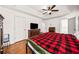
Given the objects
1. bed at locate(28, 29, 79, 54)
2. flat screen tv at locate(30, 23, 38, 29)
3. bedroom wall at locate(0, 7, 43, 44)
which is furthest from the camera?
flat screen tv at locate(30, 23, 38, 29)

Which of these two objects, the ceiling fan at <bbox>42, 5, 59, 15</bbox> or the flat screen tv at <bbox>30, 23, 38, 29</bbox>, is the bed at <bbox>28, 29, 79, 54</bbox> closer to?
the flat screen tv at <bbox>30, 23, 38, 29</bbox>

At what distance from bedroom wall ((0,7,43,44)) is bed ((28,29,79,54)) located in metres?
0.15

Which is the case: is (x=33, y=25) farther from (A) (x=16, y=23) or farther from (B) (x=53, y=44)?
(B) (x=53, y=44)

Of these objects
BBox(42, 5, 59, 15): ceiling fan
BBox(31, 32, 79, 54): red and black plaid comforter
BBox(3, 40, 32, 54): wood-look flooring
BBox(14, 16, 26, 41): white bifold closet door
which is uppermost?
BBox(42, 5, 59, 15): ceiling fan

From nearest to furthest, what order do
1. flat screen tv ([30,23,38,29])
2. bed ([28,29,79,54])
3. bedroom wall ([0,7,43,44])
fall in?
bed ([28,29,79,54]) → bedroom wall ([0,7,43,44]) → flat screen tv ([30,23,38,29])

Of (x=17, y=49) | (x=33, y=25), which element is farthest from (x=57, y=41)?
(x=17, y=49)

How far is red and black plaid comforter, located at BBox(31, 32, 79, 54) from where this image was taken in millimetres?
1045

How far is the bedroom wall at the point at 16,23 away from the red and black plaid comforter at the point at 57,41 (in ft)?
0.56

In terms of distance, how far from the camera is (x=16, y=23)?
1.19 metres

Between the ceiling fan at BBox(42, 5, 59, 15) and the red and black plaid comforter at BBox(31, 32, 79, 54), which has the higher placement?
the ceiling fan at BBox(42, 5, 59, 15)

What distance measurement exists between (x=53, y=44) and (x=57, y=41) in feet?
0.42

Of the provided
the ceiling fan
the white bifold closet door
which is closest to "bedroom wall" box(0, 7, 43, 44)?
the white bifold closet door

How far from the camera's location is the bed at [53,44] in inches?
39.9

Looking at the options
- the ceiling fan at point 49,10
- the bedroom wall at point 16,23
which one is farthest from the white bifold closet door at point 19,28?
the ceiling fan at point 49,10
